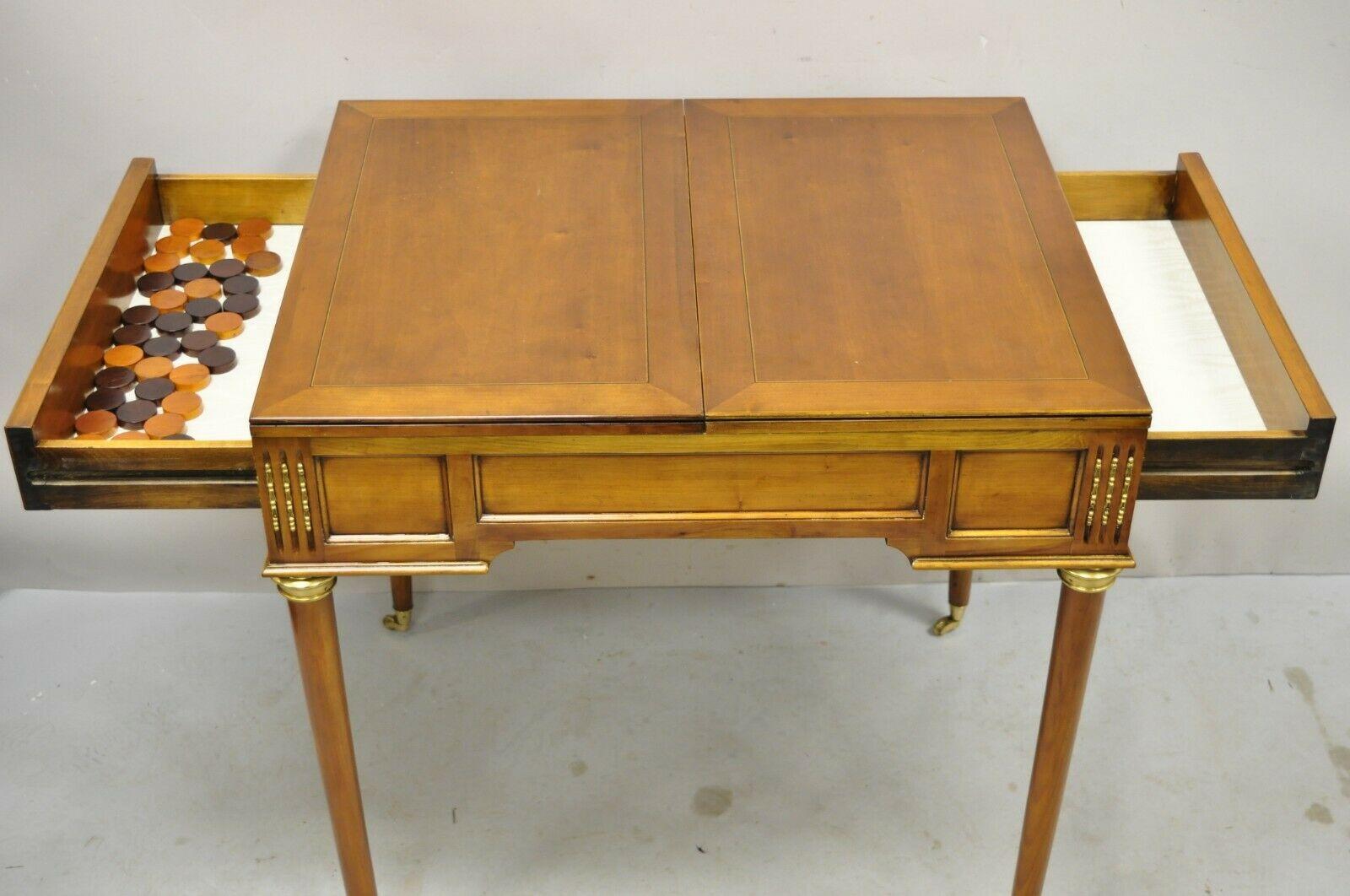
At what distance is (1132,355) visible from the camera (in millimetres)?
1755

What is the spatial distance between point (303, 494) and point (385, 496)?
0.27ft

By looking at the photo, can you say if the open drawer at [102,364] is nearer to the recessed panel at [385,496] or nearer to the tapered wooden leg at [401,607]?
the recessed panel at [385,496]

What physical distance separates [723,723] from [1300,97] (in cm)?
126

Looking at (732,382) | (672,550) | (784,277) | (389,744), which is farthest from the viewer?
(672,550)

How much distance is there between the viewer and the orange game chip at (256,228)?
1976mm

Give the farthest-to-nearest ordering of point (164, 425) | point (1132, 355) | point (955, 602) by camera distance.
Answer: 1. point (955, 602)
2. point (1132, 355)
3. point (164, 425)

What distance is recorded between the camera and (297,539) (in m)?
1.57

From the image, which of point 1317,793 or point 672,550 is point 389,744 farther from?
point 1317,793

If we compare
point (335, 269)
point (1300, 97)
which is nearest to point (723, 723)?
point (335, 269)

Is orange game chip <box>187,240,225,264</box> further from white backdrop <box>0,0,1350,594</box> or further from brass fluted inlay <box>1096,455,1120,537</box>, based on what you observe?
brass fluted inlay <box>1096,455,1120,537</box>

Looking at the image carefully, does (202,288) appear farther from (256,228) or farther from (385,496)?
(385,496)

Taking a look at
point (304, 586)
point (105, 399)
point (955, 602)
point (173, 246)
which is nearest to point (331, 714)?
point (304, 586)

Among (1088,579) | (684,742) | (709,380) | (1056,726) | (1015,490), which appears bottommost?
(684,742)

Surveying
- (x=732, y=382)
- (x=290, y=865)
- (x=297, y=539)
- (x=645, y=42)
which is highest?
(x=645, y=42)
